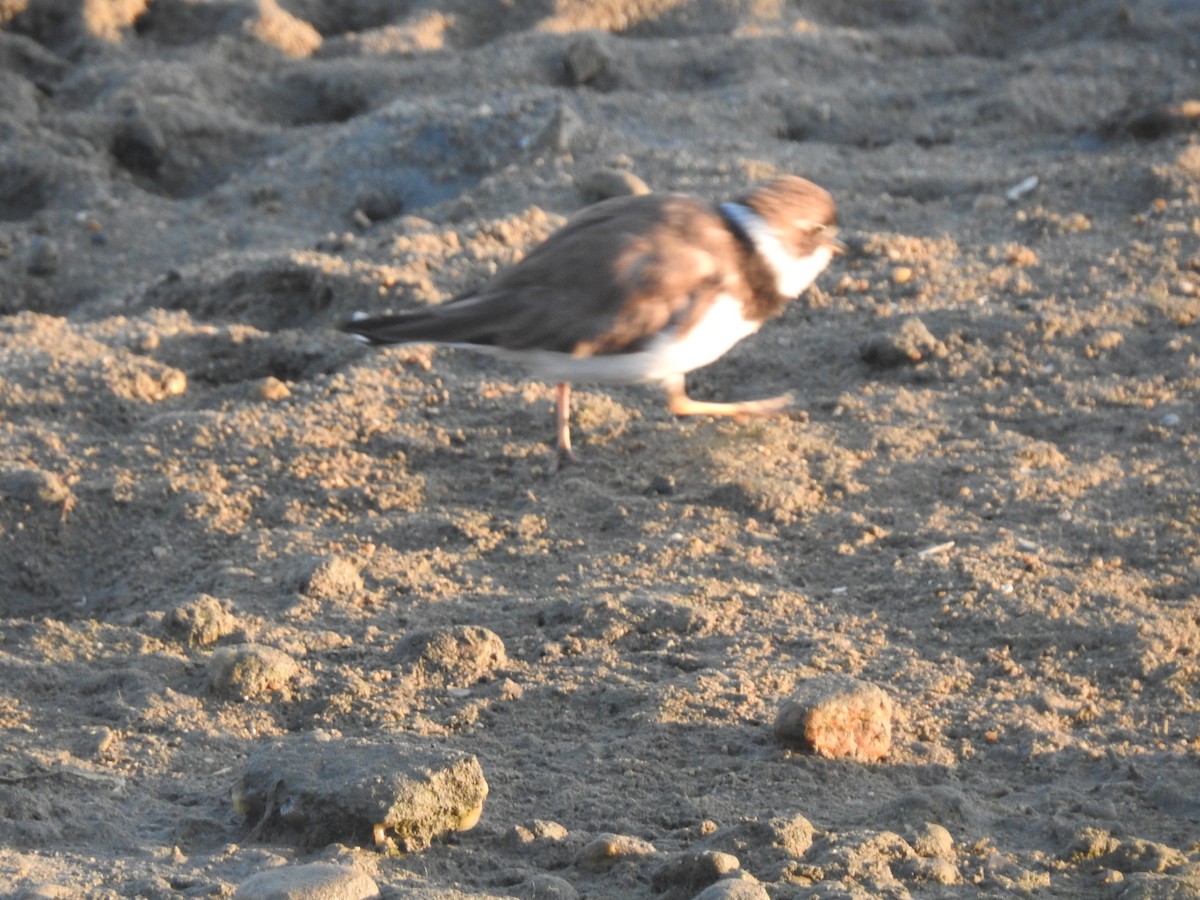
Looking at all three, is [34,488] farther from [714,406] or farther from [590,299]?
[714,406]

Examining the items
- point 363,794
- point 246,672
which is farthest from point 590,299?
point 363,794

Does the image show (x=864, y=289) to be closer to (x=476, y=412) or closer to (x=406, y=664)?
(x=476, y=412)

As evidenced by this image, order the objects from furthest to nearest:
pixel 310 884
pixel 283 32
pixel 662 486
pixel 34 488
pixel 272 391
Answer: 1. pixel 283 32
2. pixel 272 391
3. pixel 662 486
4. pixel 34 488
5. pixel 310 884

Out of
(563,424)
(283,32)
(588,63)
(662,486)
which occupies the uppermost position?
(283,32)

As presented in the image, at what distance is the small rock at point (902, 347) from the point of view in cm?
517

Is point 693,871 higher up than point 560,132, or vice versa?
point 560,132

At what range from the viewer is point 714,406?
484 centimetres

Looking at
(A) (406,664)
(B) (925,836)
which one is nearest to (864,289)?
(A) (406,664)

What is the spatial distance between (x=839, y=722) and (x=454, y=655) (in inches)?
35.7

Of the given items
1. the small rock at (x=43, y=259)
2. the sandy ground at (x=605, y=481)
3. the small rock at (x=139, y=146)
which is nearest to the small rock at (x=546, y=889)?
the sandy ground at (x=605, y=481)

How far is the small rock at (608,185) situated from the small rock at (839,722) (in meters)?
3.48

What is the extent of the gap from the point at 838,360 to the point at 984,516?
1.15m

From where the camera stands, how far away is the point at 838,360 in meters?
5.30

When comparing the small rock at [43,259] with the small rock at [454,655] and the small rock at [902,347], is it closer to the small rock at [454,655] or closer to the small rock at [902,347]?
the small rock at [902,347]
